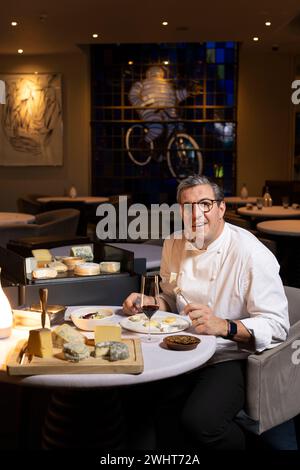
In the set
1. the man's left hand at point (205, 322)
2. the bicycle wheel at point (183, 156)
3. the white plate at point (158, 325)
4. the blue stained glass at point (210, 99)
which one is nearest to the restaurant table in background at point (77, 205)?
the bicycle wheel at point (183, 156)

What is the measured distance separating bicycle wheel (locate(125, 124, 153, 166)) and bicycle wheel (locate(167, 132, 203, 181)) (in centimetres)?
39

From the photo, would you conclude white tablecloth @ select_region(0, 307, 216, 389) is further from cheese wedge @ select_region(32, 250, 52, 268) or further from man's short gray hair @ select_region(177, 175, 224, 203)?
cheese wedge @ select_region(32, 250, 52, 268)

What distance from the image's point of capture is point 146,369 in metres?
1.80

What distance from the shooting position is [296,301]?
254cm

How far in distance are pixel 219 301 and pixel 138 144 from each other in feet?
28.3

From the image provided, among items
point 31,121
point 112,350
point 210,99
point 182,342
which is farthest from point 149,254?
point 31,121

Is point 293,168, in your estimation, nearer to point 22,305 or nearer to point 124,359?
point 22,305

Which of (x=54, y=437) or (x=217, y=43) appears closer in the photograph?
(x=54, y=437)

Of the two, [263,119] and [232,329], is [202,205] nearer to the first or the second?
[232,329]

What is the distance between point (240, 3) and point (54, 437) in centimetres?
635

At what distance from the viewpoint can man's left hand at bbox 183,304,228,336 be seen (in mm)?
2131

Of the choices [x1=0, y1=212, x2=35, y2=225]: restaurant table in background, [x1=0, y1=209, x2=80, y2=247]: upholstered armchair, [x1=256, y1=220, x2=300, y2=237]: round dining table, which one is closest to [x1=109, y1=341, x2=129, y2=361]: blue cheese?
[x1=256, y1=220, x2=300, y2=237]: round dining table
